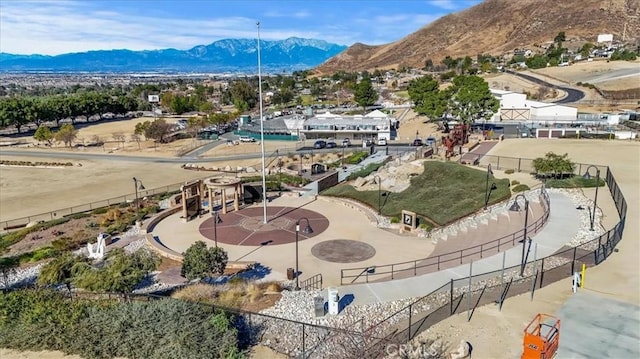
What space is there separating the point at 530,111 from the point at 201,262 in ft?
262

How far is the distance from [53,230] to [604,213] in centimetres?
3964

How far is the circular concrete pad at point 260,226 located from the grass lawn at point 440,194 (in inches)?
212

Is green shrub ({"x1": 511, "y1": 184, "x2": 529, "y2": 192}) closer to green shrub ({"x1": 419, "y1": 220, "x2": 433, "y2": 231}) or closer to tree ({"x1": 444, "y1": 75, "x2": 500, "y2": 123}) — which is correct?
green shrub ({"x1": 419, "y1": 220, "x2": 433, "y2": 231})

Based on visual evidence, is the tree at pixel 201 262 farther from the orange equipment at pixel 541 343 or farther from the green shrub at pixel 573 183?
the green shrub at pixel 573 183

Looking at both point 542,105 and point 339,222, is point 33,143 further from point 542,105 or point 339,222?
point 542,105

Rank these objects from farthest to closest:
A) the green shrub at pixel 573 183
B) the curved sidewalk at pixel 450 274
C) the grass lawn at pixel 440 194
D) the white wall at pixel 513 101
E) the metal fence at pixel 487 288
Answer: the white wall at pixel 513 101
the green shrub at pixel 573 183
the grass lawn at pixel 440 194
the curved sidewalk at pixel 450 274
the metal fence at pixel 487 288

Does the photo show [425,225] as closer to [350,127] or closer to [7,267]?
[7,267]

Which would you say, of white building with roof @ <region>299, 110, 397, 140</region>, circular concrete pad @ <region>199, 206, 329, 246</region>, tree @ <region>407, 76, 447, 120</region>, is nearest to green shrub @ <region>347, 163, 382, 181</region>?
circular concrete pad @ <region>199, 206, 329, 246</region>

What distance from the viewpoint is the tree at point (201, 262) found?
81.7 feet

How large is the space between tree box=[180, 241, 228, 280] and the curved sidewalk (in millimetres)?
6617

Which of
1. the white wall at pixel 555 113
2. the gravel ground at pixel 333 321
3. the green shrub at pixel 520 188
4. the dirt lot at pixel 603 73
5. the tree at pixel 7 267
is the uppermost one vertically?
the dirt lot at pixel 603 73

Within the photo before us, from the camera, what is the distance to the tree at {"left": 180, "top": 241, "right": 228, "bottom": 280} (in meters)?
24.9

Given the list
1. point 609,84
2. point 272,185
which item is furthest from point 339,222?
point 609,84

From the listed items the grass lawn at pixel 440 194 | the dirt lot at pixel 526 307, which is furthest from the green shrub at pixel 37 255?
the dirt lot at pixel 526 307
